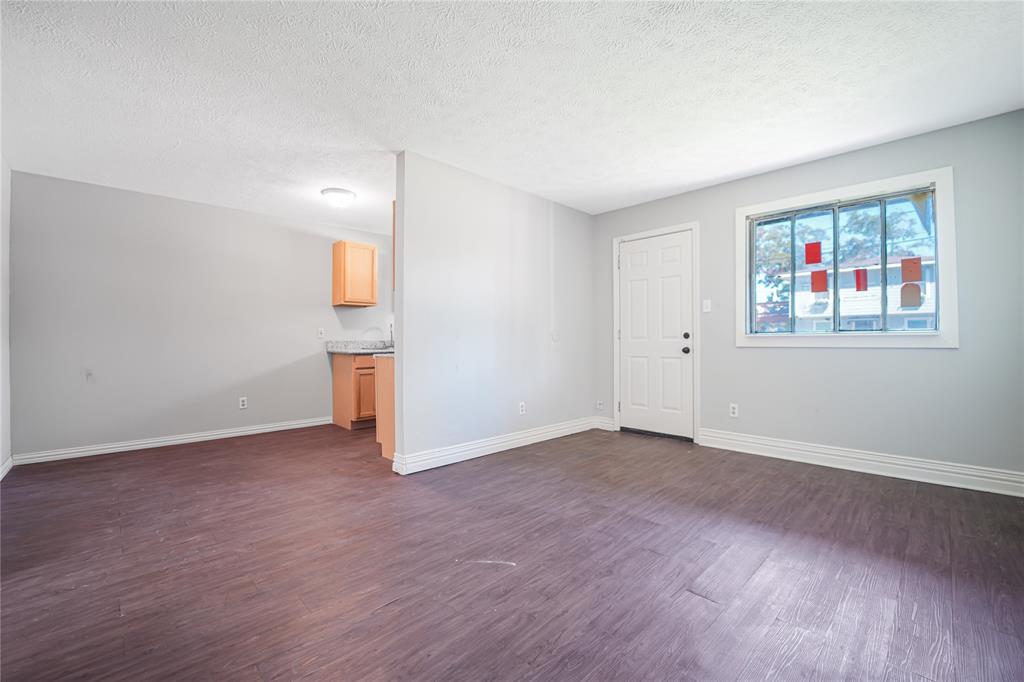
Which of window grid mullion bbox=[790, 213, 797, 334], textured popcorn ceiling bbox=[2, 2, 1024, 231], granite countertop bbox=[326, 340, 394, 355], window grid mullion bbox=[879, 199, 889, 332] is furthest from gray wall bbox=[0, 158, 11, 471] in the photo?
window grid mullion bbox=[879, 199, 889, 332]

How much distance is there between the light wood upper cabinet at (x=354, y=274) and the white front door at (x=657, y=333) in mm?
3198

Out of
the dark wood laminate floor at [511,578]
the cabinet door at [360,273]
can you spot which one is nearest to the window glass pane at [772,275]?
the dark wood laminate floor at [511,578]

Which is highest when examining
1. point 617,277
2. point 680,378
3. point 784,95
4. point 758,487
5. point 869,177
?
point 784,95

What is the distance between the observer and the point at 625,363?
4922 mm

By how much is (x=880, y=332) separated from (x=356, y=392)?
512cm

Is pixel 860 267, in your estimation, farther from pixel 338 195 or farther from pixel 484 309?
pixel 338 195

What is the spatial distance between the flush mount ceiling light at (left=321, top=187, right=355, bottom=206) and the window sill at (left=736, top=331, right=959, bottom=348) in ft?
13.4

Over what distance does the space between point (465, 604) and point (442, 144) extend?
9.98 feet

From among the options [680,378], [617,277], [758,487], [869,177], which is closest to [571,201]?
[617,277]

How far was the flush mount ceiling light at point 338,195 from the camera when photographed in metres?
4.27

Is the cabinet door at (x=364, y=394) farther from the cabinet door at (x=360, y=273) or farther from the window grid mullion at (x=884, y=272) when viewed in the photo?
the window grid mullion at (x=884, y=272)

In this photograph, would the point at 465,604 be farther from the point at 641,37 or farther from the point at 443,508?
the point at 641,37

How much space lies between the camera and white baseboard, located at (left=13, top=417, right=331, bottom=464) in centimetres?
380

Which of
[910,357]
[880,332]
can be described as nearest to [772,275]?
[880,332]
